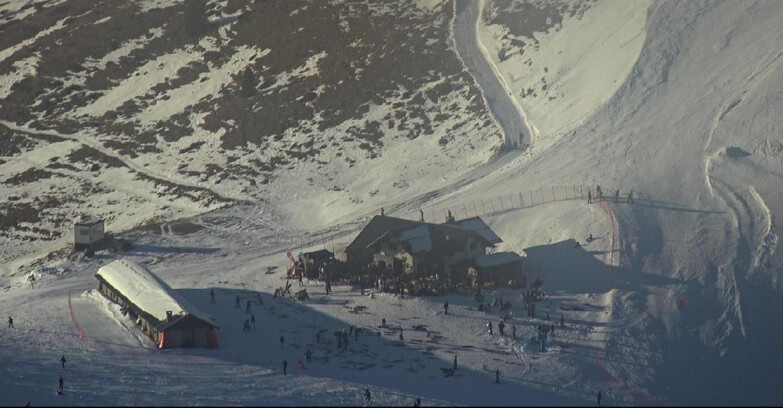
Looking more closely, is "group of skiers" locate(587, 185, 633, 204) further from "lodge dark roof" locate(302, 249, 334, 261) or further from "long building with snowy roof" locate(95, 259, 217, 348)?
"long building with snowy roof" locate(95, 259, 217, 348)

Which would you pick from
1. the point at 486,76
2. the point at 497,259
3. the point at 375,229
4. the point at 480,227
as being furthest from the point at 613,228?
the point at 486,76

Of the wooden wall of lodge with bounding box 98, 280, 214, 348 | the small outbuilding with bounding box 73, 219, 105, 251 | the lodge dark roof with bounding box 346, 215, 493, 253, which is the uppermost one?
the small outbuilding with bounding box 73, 219, 105, 251

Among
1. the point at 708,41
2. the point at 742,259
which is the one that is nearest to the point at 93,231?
the point at 742,259

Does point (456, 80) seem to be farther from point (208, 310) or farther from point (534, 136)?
point (208, 310)

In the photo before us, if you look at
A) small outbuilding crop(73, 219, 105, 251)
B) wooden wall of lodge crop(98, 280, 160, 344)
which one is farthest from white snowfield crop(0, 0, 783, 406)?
small outbuilding crop(73, 219, 105, 251)

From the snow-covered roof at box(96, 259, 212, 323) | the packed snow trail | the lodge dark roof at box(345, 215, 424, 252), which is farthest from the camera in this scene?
the packed snow trail

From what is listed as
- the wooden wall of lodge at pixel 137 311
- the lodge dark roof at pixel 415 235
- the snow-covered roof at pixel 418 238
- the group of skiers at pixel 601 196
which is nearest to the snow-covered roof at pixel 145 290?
the wooden wall of lodge at pixel 137 311
